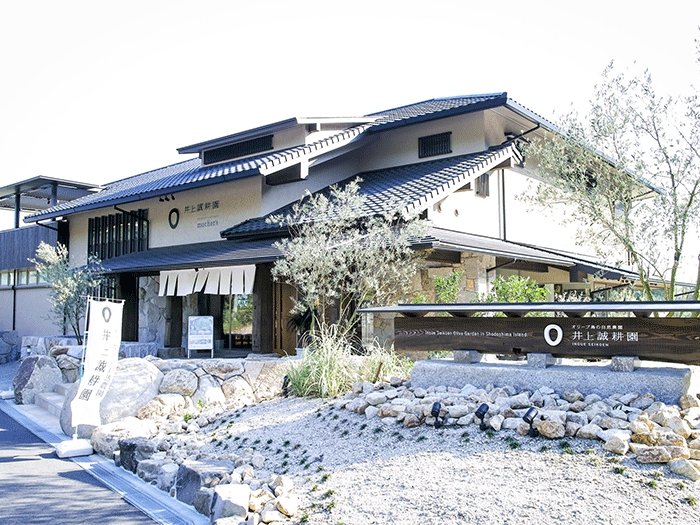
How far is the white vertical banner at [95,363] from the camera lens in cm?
811

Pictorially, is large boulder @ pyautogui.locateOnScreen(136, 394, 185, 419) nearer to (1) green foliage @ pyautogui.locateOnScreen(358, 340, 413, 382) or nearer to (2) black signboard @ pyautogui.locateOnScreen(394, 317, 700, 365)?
(1) green foliage @ pyautogui.locateOnScreen(358, 340, 413, 382)

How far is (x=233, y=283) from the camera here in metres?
13.0

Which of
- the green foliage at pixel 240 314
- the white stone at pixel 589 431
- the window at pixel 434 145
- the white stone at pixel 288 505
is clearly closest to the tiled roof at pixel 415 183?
the window at pixel 434 145

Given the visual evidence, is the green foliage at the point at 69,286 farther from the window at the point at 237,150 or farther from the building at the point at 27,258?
the building at the point at 27,258

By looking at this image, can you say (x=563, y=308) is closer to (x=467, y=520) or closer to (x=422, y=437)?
(x=422, y=437)

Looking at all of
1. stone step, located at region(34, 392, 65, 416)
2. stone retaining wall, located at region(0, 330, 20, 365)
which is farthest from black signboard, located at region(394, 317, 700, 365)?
stone retaining wall, located at region(0, 330, 20, 365)

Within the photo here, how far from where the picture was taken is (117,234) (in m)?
18.2

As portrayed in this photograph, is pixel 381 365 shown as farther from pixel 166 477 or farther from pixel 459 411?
pixel 166 477

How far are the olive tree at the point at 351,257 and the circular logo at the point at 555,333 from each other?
3537 mm

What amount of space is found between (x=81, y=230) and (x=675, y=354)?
18.3 meters

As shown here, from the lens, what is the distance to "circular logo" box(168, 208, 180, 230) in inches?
645

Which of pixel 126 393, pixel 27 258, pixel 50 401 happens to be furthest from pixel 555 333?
pixel 27 258

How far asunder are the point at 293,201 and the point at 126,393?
663cm

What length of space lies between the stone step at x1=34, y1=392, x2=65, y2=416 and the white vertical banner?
112 inches
